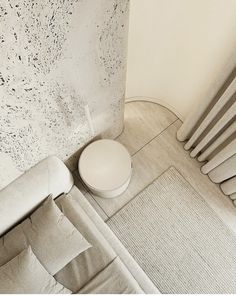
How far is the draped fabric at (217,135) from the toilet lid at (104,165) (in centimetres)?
53

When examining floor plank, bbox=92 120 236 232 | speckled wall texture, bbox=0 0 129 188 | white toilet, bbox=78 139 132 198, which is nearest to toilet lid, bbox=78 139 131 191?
white toilet, bbox=78 139 132 198

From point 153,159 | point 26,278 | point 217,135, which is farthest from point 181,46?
point 26,278

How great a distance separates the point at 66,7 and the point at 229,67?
0.77m

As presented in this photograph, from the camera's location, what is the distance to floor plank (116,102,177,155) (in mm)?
2148

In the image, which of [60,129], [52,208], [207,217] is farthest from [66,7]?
[207,217]

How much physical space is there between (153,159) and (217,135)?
571 millimetres

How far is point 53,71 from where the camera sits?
104 centimetres

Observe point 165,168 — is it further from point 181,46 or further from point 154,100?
point 181,46

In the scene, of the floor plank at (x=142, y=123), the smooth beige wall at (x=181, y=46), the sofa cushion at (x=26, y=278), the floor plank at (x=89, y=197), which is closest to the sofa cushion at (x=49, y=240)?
the sofa cushion at (x=26, y=278)

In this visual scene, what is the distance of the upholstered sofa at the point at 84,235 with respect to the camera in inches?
53.9

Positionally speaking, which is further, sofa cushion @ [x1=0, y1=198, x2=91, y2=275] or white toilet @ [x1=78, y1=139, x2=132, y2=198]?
white toilet @ [x1=78, y1=139, x2=132, y2=198]

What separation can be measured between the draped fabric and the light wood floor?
78 mm

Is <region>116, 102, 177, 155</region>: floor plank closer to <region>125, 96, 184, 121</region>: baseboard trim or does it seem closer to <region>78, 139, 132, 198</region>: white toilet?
<region>125, 96, 184, 121</region>: baseboard trim

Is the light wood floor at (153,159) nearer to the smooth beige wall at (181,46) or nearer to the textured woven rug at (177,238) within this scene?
the textured woven rug at (177,238)
